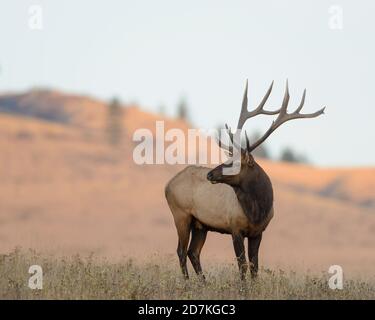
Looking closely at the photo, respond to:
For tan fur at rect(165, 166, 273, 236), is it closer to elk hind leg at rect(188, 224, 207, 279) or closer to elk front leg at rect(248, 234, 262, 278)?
elk front leg at rect(248, 234, 262, 278)

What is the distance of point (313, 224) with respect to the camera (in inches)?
2060

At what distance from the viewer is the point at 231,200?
12.9 meters

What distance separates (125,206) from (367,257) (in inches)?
581

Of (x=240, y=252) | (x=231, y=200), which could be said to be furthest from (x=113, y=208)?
(x=240, y=252)

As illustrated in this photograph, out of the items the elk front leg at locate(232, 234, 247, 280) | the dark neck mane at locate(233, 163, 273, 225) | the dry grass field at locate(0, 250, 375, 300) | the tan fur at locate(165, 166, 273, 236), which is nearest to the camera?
the dry grass field at locate(0, 250, 375, 300)

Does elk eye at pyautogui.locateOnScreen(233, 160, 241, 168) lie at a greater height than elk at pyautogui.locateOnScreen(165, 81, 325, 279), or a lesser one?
greater

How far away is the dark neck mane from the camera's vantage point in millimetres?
12578

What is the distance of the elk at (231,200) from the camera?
496 inches

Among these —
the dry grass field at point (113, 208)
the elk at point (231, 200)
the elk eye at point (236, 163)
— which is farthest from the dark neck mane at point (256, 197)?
the dry grass field at point (113, 208)

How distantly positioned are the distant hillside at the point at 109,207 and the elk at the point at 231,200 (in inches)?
1067

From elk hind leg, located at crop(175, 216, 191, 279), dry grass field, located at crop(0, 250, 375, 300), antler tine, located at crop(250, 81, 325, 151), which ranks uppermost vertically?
antler tine, located at crop(250, 81, 325, 151)

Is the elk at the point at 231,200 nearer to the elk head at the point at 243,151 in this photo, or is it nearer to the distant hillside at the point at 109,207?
the elk head at the point at 243,151

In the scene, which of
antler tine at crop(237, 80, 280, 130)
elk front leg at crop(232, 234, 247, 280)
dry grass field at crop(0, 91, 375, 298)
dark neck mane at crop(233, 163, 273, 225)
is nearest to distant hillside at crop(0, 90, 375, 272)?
dry grass field at crop(0, 91, 375, 298)
